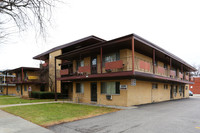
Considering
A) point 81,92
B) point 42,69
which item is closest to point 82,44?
point 81,92

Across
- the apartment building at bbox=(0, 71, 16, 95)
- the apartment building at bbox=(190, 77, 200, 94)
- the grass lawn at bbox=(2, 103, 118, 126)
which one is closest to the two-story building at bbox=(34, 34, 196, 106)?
the grass lawn at bbox=(2, 103, 118, 126)

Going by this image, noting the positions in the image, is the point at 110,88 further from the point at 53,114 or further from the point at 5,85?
the point at 5,85

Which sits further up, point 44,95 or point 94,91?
point 94,91

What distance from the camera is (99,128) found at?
→ 21.9ft

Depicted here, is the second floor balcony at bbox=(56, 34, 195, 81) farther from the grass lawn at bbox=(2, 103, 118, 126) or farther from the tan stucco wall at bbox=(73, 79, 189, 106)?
→ the grass lawn at bbox=(2, 103, 118, 126)

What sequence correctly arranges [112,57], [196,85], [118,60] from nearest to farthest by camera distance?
[118,60] < [112,57] < [196,85]

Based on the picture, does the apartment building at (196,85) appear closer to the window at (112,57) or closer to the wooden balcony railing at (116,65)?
the window at (112,57)

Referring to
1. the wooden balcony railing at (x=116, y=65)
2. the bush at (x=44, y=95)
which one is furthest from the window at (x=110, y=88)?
the bush at (x=44, y=95)

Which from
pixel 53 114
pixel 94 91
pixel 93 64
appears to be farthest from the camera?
pixel 93 64

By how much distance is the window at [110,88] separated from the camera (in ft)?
47.2

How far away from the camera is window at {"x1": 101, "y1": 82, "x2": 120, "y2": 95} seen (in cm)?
1440

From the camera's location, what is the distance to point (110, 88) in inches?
591

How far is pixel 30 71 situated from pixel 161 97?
25289 mm

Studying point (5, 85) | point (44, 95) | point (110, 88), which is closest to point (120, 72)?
point (110, 88)
